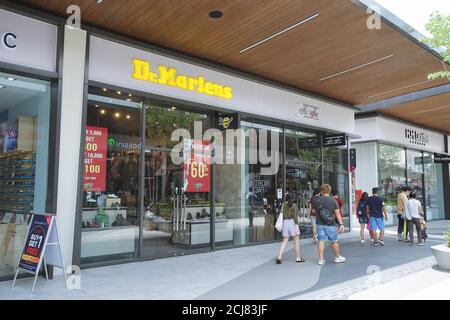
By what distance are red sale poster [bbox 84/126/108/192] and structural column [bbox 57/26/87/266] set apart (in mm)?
409

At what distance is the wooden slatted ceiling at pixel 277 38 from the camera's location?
676 cm

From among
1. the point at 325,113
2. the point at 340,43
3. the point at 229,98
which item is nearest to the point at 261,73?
the point at 229,98

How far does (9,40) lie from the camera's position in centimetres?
620

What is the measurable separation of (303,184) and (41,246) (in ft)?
27.7

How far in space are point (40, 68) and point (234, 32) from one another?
376cm

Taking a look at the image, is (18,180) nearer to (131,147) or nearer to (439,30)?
(131,147)

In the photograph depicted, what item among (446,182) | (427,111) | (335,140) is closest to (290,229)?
(335,140)

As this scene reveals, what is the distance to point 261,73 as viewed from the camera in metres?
10.3

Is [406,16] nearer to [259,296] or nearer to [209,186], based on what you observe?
[209,186]

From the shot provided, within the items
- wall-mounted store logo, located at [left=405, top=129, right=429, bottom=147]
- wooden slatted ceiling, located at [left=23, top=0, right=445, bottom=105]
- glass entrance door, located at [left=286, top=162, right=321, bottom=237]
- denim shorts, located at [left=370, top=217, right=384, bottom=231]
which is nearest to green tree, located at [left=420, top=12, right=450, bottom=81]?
wooden slatted ceiling, located at [left=23, top=0, right=445, bottom=105]

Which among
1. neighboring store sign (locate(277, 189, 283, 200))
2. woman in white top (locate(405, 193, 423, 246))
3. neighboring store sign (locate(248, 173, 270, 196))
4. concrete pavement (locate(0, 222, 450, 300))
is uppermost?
neighboring store sign (locate(248, 173, 270, 196))

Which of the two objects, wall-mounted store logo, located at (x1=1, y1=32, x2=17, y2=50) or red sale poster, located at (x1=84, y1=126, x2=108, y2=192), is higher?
wall-mounted store logo, located at (x1=1, y1=32, x2=17, y2=50)

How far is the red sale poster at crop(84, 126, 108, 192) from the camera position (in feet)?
23.9

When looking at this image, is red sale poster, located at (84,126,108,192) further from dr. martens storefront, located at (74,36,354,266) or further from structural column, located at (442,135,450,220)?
structural column, located at (442,135,450,220)
